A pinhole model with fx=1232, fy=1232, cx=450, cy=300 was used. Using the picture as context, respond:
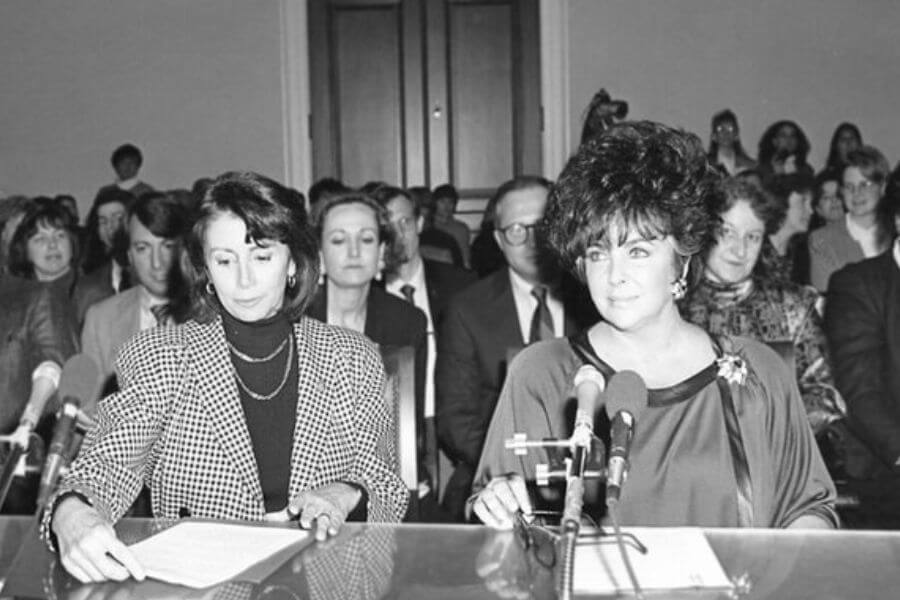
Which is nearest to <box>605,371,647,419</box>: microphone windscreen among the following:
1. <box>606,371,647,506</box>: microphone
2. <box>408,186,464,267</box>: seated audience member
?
<box>606,371,647,506</box>: microphone

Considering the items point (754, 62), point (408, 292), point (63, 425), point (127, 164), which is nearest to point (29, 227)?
point (408, 292)

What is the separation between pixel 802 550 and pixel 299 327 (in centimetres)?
136

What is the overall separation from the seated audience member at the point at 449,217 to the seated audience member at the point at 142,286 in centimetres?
526

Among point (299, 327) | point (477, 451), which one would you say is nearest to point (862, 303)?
point (477, 451)

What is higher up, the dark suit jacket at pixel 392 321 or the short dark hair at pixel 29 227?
the short dark hair at pixel 29 227

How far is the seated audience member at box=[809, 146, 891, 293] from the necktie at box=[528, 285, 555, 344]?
9.78 ft

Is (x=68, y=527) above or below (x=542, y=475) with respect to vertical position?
below

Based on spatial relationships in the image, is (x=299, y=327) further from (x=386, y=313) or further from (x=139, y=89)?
(x=139, y=89)

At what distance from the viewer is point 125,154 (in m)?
10.8

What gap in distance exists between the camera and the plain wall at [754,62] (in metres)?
10.7

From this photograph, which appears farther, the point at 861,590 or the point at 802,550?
the point at 802,550

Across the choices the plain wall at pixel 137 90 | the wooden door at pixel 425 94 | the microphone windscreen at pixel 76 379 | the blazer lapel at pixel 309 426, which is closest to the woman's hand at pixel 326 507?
the blazer lapel at pixel 309 426

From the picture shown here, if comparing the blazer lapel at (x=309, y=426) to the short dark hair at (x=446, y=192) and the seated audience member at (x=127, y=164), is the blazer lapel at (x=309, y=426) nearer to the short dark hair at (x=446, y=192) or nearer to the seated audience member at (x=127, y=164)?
the short dark hair at (x=446, y=192)

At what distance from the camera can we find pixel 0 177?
1134cm
